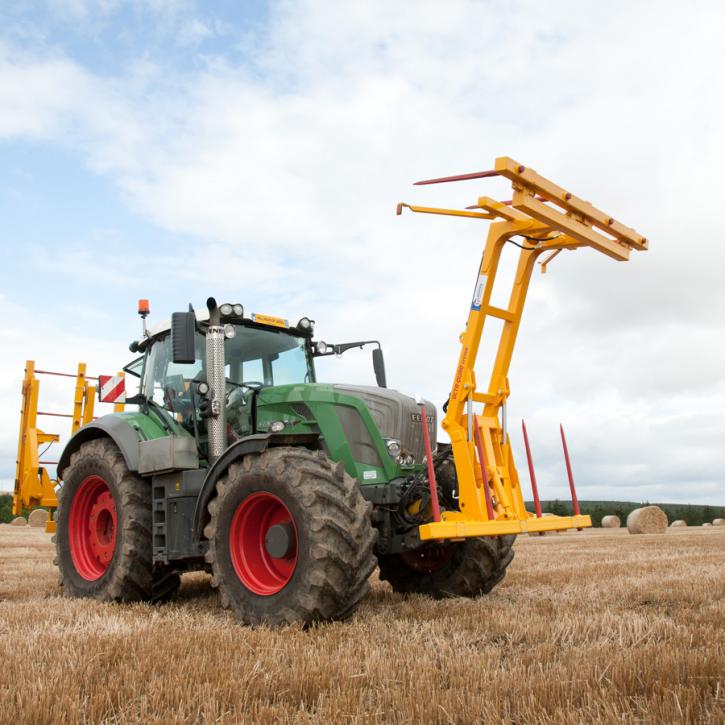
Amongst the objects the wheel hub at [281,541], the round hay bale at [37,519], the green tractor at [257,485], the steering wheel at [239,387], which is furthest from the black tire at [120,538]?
the round hay bale at [37,519]

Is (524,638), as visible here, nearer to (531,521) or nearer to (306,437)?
(531,521)

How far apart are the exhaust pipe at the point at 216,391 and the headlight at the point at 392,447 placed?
129 centimetres

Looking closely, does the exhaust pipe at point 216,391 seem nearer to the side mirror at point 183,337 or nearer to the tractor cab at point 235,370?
the tractor cab at point 235,370

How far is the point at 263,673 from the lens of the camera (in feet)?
11.5

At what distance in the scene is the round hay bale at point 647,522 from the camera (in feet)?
67.4

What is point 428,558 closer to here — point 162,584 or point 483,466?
point 483,466

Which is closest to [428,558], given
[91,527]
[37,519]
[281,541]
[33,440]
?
[281,541]

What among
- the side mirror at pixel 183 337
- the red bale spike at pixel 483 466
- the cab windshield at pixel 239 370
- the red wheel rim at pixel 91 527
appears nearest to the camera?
the red bale spike at pixel 483 466

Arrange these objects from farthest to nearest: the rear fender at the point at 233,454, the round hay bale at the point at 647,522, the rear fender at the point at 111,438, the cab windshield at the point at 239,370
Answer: the round hay bale at the point at 647,522
the rear fender at the point at 111,438
the cab windshield at the point at 239,370
the rear fender at the point at 233,454

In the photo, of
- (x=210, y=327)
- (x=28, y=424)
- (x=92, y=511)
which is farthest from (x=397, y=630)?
(x=28, y=424)

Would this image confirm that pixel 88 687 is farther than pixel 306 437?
No

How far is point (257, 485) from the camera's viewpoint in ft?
17.3

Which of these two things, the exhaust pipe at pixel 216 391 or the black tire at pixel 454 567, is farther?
the black tire at pixel 454 567

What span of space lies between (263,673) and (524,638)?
5.11ft
